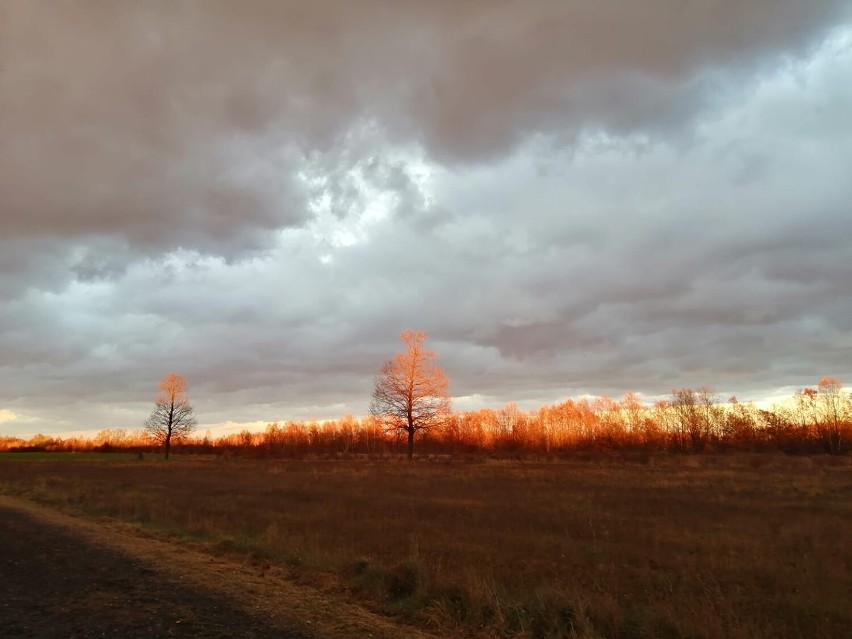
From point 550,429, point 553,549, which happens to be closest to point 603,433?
point 550,429

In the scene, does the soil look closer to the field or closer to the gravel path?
the gravel path

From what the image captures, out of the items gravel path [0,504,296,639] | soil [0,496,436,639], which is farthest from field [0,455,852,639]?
gravel path [0,504,296,639]

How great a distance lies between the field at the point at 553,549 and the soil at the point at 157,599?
85 centimetres

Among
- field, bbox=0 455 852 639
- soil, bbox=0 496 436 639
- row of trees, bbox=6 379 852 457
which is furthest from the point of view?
row of trees, bbox=6 379 852 457

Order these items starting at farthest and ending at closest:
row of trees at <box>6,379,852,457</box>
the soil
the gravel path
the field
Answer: row of trees at <box>6,379,852,457</box> < the field < the soil < the gravel path

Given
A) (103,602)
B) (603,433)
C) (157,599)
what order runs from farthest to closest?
1. (603,433)
2. (157,599)
3. (103,602)

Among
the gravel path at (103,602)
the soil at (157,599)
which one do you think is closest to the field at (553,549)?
the soil at (157,599)

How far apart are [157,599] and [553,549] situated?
9024mm

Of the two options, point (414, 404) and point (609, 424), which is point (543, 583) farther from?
point (609, 424)

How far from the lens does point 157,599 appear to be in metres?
9.84

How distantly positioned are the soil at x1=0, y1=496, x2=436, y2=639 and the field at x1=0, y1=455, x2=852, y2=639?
2.79 feet

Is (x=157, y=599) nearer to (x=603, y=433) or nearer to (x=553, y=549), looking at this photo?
(x=553, y=549)

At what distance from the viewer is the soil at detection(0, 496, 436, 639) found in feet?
27.2

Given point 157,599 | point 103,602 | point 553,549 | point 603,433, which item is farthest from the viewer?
point 603,433
